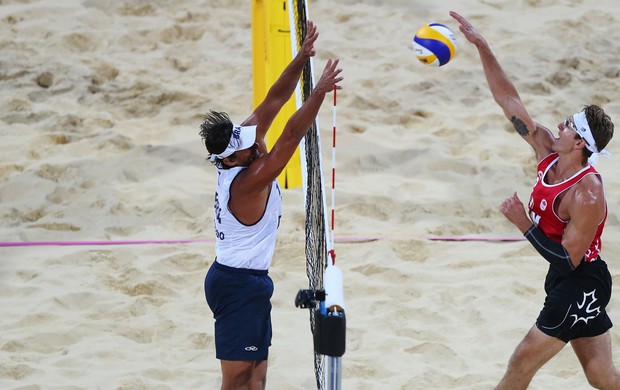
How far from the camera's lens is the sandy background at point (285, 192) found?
5262 millimetres

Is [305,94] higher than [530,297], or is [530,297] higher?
[305,94]

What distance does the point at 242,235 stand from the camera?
13.4 ft

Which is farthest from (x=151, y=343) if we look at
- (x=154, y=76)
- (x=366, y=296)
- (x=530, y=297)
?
(x=154, y=76)

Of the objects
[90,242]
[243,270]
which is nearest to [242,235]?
[243,270]

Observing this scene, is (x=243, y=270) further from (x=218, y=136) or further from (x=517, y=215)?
(x=517, y=215)

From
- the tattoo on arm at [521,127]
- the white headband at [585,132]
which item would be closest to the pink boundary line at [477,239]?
the tattoo on arm at [521,127]

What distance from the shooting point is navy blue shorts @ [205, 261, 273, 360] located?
4.06 m

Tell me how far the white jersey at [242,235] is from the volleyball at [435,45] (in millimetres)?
1583

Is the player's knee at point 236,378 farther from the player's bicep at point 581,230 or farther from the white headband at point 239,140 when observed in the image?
the player's bicep at point 581,230

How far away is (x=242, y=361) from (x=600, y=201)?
1.63 m

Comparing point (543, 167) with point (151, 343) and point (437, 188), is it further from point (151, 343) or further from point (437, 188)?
point (437, 188)

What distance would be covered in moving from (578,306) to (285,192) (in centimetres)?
333

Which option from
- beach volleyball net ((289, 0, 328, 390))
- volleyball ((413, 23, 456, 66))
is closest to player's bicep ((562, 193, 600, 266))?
beach volleyball net ((289, 0, 328, 390))

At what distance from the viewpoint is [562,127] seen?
4.24m
